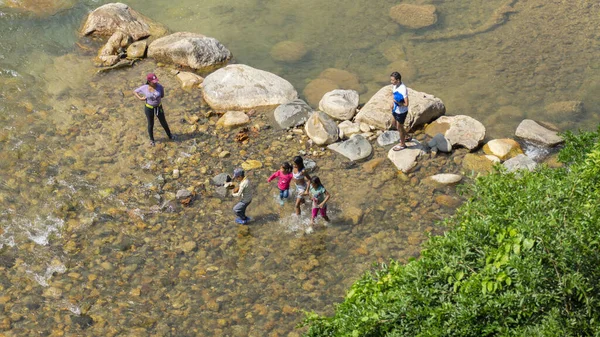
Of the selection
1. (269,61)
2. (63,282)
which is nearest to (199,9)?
(269,61)

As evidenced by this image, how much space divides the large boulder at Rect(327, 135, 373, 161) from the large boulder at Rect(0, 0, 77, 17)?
12.0 m

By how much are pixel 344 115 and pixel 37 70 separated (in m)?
9.32

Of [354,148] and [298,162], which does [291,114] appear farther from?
[298,162]

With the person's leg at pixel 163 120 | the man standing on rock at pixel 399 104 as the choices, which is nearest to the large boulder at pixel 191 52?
the person's leg at pixel 163 120

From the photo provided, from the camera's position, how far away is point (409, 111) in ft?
49.9

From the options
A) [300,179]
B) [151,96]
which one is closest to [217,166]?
[151,96]

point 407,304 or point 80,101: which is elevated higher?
point 407,304

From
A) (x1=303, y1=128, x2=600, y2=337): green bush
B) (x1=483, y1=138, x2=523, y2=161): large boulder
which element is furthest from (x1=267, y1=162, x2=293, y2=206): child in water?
(x1=483, y1=138, x2=523, y2=161): large boulder

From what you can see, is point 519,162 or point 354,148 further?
point 354,148

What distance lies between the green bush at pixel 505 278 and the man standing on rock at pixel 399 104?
19.0 feet

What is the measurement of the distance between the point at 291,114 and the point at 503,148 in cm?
548

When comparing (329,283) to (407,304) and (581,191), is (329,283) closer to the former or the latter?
(407,304)

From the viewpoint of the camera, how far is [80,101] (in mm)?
16297

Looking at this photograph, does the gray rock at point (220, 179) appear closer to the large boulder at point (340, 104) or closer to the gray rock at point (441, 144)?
the large boulder at point (340, 104)
